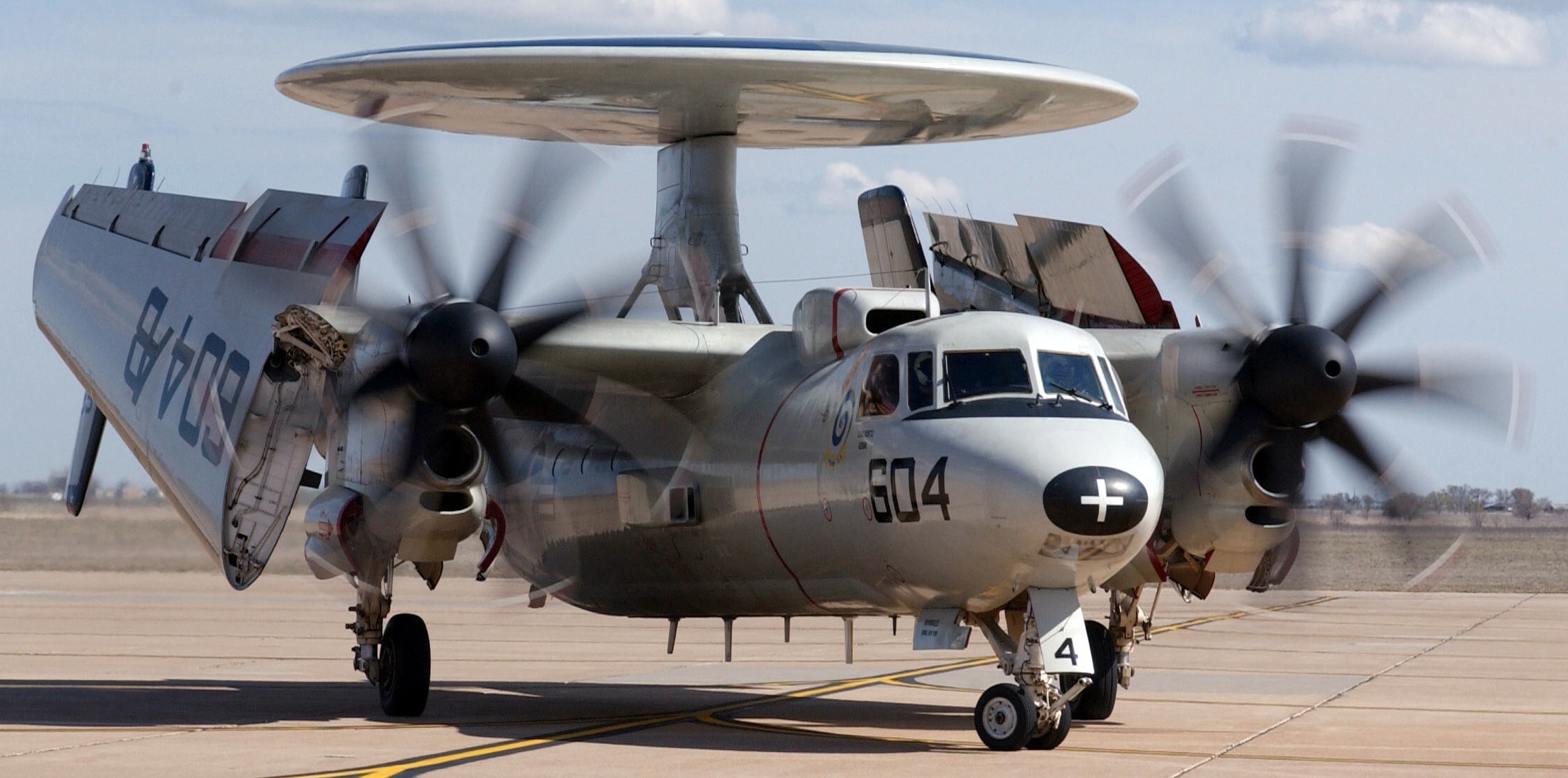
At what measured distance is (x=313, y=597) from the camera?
142 ft

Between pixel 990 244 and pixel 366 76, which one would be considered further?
pixel 990 244

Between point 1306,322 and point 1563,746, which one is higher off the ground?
point 1306,322

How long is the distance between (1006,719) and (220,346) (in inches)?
357

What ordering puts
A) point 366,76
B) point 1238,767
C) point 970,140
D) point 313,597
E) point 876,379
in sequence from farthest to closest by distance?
1. point 313,597
2. point 970,140
3. point 366,76
4. point 876,379
5. point 1238,767

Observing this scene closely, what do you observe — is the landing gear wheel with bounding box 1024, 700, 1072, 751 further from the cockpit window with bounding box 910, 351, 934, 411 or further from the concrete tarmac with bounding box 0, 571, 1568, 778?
the cockpit window with bounding box 910, 351, 934, 411

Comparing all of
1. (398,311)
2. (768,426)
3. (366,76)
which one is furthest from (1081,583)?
(366,76)

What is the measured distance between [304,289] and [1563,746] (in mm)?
12001

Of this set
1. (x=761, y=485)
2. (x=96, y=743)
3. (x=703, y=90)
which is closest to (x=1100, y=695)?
(x=761, y=485)

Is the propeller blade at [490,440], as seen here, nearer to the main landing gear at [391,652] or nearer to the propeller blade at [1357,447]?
the main landing gear at [391,652]

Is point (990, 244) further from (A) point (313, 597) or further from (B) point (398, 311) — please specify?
(A) point (313, 597)

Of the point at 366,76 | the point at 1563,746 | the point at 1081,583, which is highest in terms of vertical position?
the point at 366,76

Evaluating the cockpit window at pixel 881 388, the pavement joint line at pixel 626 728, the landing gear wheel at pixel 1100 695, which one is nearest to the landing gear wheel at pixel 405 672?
the pavement joint line at pixel 626 728

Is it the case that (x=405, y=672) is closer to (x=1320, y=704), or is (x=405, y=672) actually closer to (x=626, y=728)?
(x=626, y=728)

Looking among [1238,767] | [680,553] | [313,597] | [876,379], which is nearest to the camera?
[1238,767]
